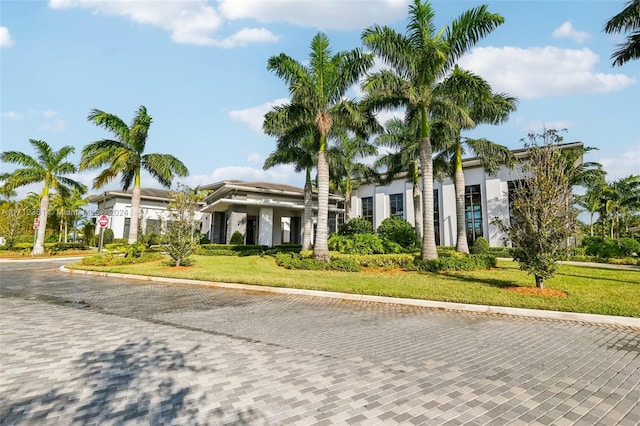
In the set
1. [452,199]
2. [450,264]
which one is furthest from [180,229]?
[452,199]

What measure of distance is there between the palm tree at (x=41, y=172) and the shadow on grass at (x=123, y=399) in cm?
2852

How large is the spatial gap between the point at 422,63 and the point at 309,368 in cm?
1573

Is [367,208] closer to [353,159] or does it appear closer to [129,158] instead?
[353,159]

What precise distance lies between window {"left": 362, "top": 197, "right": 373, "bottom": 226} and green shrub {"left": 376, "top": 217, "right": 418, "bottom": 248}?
15.3 meters

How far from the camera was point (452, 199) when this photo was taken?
35.6m

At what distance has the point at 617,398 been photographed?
365 cm

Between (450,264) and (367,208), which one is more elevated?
(367,208)

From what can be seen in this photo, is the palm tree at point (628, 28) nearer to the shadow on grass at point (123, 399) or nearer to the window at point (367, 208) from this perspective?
the shadow on grass at point (123, 399)

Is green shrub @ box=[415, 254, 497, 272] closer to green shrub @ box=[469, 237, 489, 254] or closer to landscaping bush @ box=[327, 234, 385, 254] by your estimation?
landscaping bush @ box=[327, 234, 385, 254]

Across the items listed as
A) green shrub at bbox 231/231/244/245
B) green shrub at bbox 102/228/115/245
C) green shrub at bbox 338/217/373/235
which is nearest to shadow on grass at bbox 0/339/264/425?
green shrub at bbox 338/217/373/235

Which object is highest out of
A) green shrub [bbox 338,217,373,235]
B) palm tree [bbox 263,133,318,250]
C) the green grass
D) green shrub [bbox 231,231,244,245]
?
palm tree [bbox 263,133,318,250]

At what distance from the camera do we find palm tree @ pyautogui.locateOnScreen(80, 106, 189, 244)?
73.2 feet

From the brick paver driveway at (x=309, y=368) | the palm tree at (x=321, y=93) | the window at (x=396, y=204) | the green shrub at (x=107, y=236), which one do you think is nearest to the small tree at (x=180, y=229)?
the palm tree at (x=321, y=93)

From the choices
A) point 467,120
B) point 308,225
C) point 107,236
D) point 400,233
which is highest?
point 467,120
